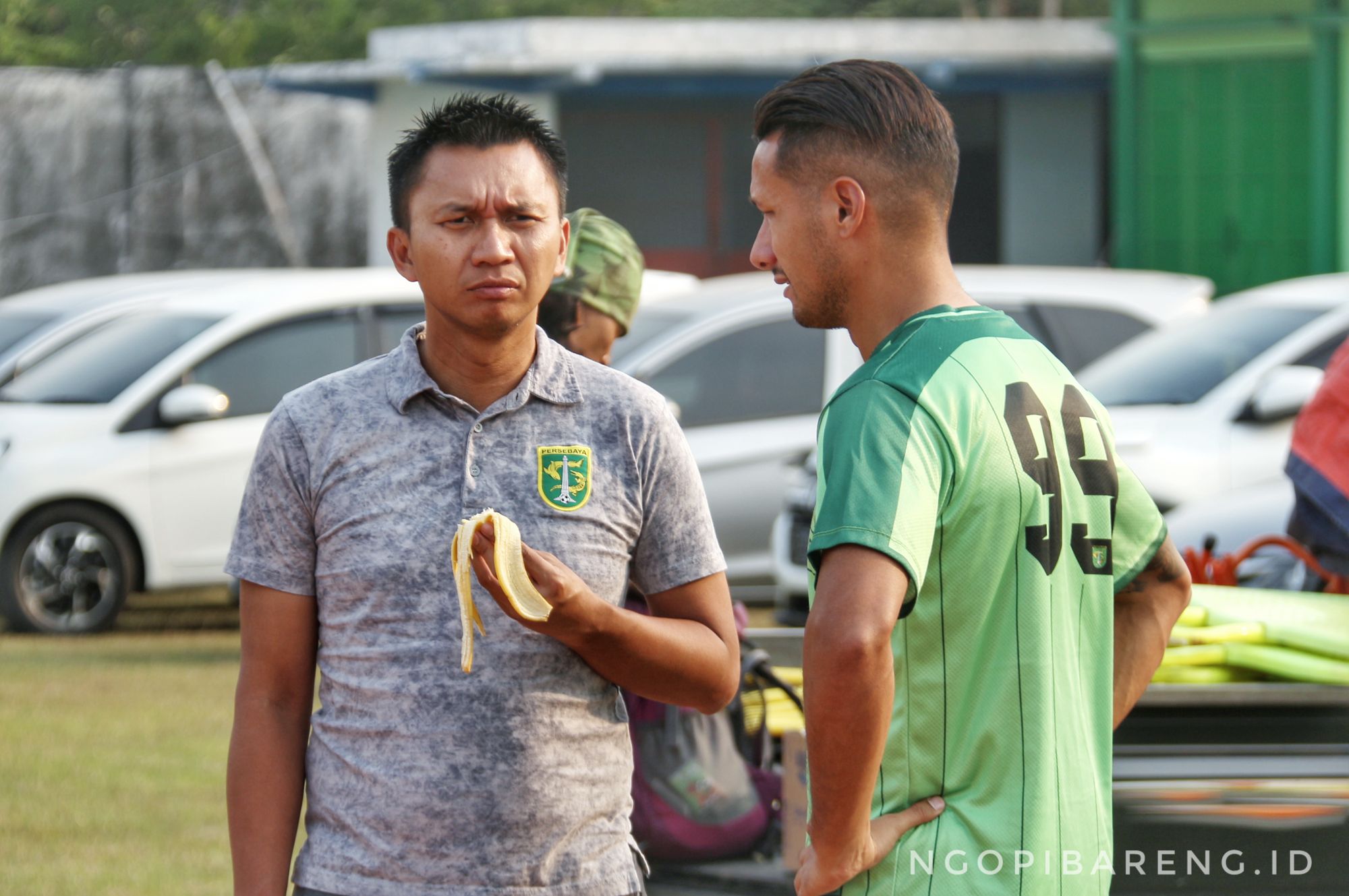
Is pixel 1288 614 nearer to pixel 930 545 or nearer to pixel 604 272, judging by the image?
pixel 604 272

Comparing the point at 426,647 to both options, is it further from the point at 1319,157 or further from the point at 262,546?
the point at 1319,157

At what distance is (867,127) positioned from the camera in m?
2.23

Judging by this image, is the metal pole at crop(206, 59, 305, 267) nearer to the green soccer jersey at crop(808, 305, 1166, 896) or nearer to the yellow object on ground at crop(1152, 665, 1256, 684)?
the yellow object on ground at crop(1152, 665, 1256, 684)

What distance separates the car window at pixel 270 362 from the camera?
10.3 m

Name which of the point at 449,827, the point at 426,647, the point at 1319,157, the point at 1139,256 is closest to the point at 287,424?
the point at 426,647

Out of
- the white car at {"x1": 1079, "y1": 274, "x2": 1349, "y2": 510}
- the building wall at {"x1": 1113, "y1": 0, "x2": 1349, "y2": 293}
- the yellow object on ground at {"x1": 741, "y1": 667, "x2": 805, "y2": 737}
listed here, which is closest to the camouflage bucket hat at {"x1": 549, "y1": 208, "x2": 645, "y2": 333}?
the yellow object on ground at {"x1": 741, "y1": 667, "x2": 805, "y2": 737}

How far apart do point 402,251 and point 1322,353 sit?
23.2ft

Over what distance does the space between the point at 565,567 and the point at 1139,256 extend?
54.3 ft

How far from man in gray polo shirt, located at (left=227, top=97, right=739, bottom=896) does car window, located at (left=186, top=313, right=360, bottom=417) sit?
7817 millimetres

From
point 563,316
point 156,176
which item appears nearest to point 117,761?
point 563,316

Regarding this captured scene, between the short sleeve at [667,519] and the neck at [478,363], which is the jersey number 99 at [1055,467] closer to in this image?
the short sleeve at [667,519]

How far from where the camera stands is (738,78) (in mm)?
19312

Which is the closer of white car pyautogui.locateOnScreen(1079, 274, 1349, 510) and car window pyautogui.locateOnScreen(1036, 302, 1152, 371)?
white car pyautogui.locateOnScreen(1079, 274, 1349, 510)

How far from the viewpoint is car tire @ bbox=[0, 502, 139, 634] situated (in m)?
10.1
